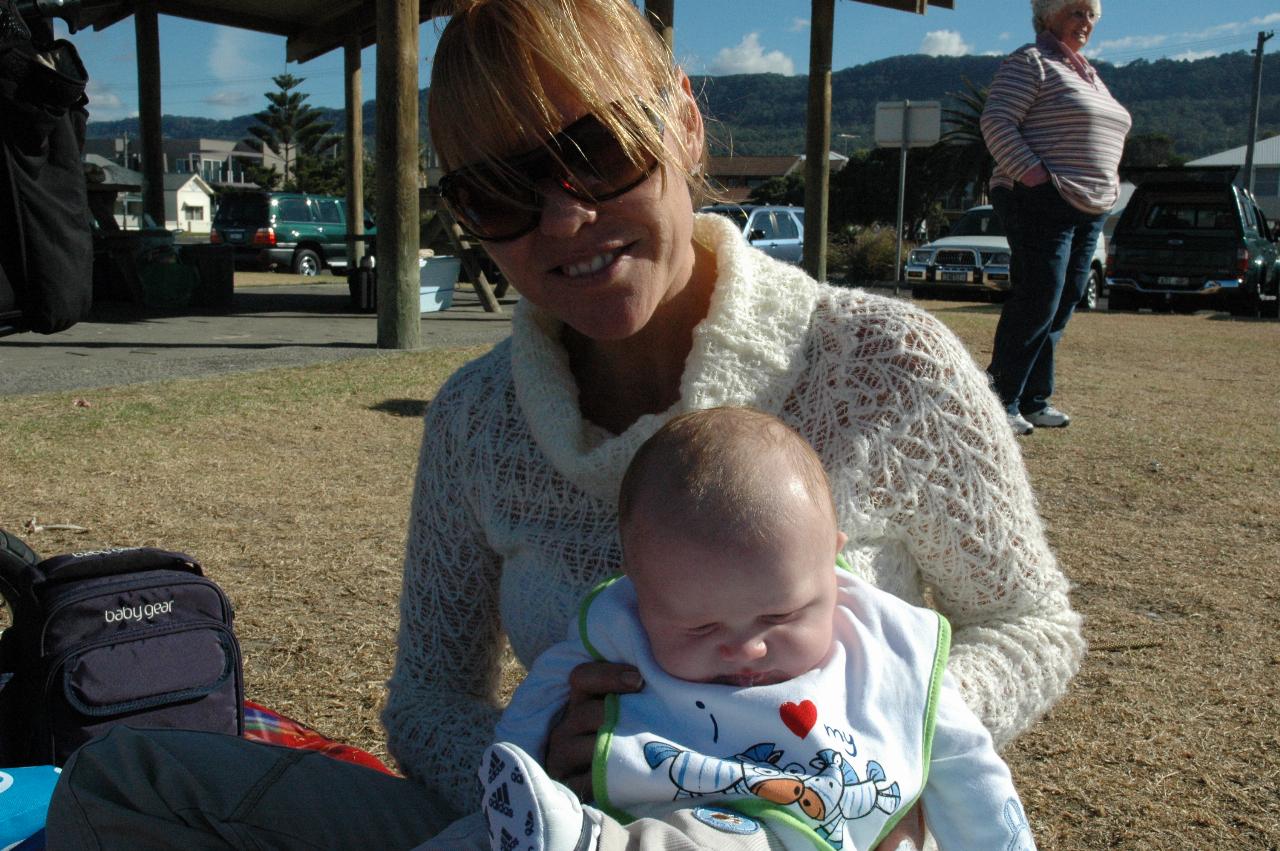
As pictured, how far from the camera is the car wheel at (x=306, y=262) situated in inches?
938

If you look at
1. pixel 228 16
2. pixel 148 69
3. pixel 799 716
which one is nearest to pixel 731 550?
pixel 799 716

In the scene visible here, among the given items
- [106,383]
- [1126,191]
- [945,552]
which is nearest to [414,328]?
[106,383]

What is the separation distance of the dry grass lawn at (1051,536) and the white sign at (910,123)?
24.8 feet

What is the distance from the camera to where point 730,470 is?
1.24 meters

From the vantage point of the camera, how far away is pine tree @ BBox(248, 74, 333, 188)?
87312 millimetres

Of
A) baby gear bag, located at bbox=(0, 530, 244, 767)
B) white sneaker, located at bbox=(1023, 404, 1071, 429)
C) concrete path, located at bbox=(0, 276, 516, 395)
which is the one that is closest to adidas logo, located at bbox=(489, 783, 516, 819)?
baby gear bag, located at bbox=(0, 530, 244, 767)

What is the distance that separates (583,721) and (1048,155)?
505 cm

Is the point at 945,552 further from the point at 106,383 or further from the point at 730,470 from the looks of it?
the point at 106,383

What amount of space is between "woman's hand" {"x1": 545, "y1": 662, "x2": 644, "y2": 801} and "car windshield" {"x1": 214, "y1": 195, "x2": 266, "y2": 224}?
80.4 feet

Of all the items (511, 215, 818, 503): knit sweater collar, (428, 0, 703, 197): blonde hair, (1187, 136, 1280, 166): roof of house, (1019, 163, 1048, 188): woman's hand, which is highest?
(1187, 136, 1280, 166): roof of house

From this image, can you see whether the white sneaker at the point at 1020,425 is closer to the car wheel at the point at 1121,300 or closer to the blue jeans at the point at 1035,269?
the blue jeans at the point at 1035,269

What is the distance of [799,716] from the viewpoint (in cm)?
122

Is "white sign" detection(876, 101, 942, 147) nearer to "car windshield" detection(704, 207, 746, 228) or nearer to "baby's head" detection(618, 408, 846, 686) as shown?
"car windshield" detection(704, 207, 746, 228)

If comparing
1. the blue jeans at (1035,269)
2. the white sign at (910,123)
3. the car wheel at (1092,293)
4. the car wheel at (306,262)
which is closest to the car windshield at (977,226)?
the car wheel at (1092,293)
